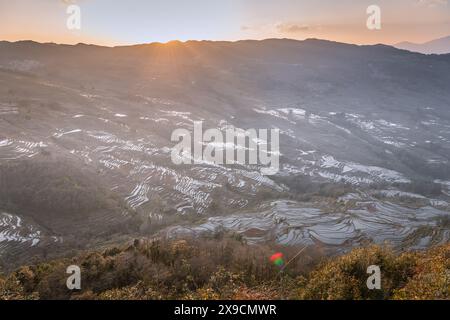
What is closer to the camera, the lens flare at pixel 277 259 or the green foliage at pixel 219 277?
the green foliage at pixel 219 277

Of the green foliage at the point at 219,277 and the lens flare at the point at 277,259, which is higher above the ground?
the green foliage at the point at 219,277

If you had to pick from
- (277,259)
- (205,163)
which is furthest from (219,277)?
(205,163)

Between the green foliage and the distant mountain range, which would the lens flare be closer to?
the green foliage

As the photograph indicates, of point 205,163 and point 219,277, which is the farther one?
point 205,163

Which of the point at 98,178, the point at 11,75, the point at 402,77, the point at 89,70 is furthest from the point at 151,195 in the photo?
the point at 402,77

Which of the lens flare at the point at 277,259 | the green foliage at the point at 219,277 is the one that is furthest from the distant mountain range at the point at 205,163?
the green foliage at the point at 219,277

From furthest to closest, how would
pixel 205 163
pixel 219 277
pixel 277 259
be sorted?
1. pixel 205 163
2. pixel 277 259
3. pixel 219 277

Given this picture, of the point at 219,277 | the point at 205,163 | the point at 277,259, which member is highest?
the point at 219,277

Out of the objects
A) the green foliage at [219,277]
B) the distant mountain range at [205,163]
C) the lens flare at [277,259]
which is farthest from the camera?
the distant mountain range at [205,163]

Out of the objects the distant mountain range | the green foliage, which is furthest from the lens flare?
the distant mountain range

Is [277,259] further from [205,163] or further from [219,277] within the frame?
[205,163]

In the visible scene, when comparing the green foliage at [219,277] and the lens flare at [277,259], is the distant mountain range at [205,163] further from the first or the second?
the green foliage at [219,277]
